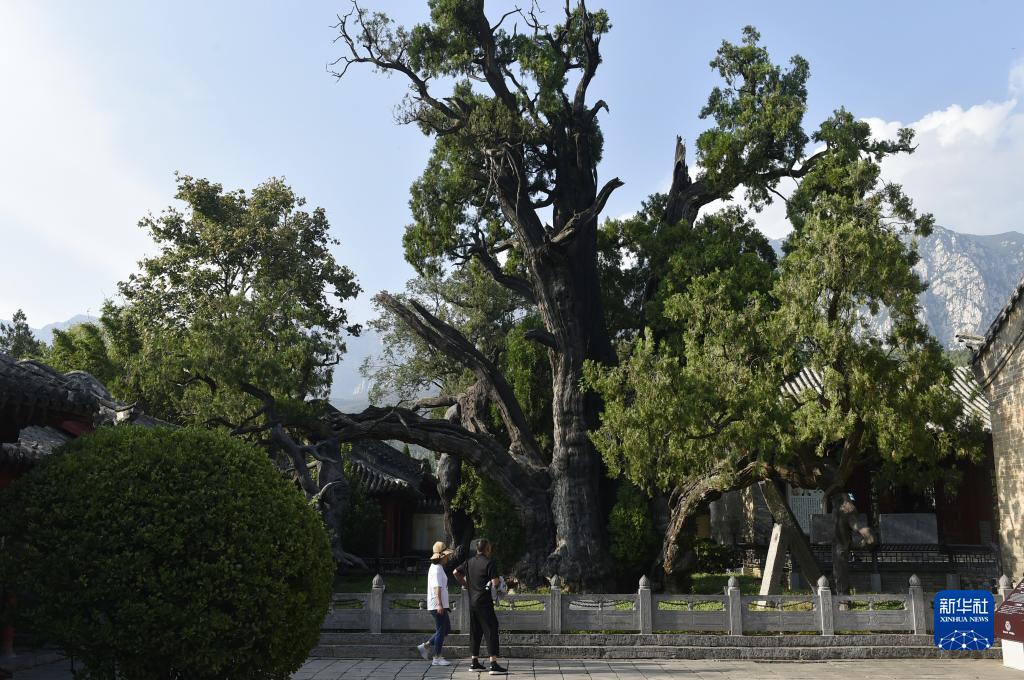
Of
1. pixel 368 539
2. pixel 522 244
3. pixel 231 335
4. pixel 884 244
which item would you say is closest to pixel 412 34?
pixel 522 244

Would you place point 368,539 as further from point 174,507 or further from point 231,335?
point 174,507

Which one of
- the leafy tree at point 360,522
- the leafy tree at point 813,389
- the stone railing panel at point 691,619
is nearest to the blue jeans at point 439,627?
the stone railing panel at point 691,619

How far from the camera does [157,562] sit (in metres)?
7.21

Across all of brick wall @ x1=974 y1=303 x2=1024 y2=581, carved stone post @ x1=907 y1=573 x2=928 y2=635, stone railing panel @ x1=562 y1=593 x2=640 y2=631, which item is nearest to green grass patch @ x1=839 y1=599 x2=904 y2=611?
carved stone post @ x1=907 y1=573 x2=928 y2=635

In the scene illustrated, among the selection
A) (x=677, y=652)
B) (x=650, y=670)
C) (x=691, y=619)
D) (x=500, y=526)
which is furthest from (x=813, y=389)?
(x=500, y=526)

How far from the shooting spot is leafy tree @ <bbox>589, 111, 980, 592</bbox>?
13383 mm

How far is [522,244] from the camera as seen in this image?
20984 millimetres

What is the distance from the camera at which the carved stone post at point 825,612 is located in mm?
13078

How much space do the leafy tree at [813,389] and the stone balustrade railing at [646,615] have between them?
179cm

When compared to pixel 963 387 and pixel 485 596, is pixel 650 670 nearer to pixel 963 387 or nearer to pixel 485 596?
pixel 485 596

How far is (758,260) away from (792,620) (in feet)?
29.4

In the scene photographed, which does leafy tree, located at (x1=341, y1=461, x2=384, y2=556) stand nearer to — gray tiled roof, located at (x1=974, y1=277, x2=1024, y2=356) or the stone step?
the stone step

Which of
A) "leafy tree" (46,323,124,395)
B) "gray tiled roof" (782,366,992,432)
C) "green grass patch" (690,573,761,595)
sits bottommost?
"green grass patch" (690,573,761,595)

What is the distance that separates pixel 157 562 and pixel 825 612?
392 inches
